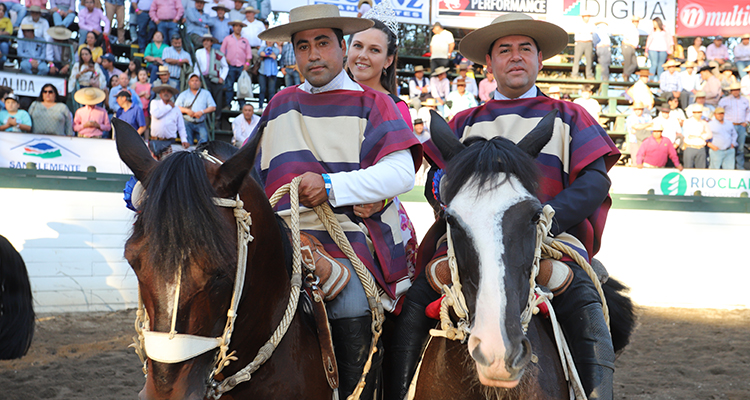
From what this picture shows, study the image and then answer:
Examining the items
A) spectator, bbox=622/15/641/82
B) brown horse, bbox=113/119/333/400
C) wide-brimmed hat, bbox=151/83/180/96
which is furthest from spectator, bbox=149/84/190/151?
spectator, bbox=622/15/641/82

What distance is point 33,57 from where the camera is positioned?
1150cm

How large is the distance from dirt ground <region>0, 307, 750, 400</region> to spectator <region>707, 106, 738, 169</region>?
19.9ft

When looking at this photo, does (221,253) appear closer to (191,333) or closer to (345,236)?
(191,333)

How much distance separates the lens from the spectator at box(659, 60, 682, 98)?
15.7 metres

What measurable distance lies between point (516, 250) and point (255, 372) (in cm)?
94

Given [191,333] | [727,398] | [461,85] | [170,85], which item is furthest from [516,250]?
[461,85]

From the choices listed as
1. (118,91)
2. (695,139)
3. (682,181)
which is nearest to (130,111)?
(118,91)

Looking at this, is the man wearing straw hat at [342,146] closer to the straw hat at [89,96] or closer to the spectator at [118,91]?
the straw hat at [89,96]

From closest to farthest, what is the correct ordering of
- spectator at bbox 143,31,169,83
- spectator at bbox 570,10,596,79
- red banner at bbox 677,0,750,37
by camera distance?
spectator at bbox 143,31,169,83 → spectator at bbox 570,10,596,79 → red banner at bbox 677,0,750,37

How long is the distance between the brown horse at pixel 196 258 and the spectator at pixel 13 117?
9014 millimetres

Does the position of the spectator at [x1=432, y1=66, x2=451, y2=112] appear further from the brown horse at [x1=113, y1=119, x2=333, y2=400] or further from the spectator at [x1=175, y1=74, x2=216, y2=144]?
the brown horse at [x1=113, y1=119, x2=333, y2=400]

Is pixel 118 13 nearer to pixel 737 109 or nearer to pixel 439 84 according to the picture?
pixel 439 84

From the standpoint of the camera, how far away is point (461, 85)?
1341cm

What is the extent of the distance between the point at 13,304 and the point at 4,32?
9.01 metres
